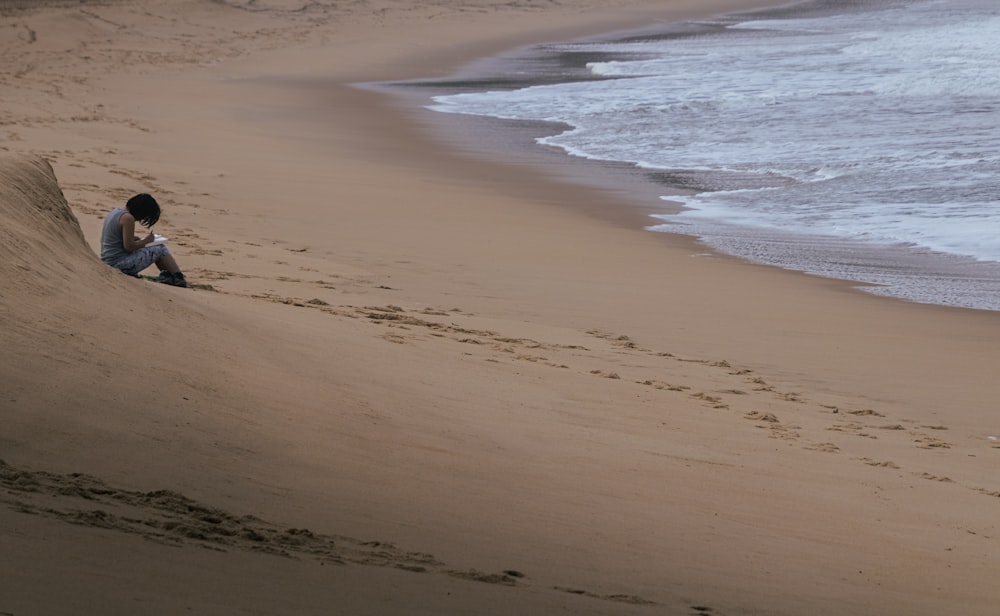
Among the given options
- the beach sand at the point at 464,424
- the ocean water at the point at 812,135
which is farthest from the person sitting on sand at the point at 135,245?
the ocean water at the point at 812,135

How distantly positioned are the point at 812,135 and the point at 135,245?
43.2ft

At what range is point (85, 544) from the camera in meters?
3.20

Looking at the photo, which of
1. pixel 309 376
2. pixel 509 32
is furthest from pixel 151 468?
pixel 509 32

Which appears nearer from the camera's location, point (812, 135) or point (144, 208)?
point (144, 208)

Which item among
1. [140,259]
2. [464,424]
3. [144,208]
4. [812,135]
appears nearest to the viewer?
[464,424]

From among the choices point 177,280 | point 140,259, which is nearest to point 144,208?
point 140,259

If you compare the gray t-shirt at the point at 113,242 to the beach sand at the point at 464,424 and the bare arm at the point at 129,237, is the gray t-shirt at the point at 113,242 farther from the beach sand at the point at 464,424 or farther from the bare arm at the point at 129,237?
the beach sand at the point at 464,424

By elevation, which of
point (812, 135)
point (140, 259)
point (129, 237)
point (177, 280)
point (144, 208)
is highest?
point (812, 135)

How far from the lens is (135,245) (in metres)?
7.36

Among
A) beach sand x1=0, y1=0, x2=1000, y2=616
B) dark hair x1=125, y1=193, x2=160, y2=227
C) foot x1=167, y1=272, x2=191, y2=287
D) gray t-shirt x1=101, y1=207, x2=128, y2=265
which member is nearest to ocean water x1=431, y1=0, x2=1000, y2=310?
beach sand x1=0, y1=0, x2=1000, y2=616

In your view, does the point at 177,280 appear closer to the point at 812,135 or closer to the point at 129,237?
the point at 129,237

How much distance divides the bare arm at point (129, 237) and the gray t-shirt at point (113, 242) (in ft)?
0.27

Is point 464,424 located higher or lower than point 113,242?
lower

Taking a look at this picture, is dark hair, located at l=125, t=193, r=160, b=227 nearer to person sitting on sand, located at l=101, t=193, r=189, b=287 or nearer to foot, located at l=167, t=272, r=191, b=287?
person sitting on sand, located at l=101, t=193, r=189, b=287
